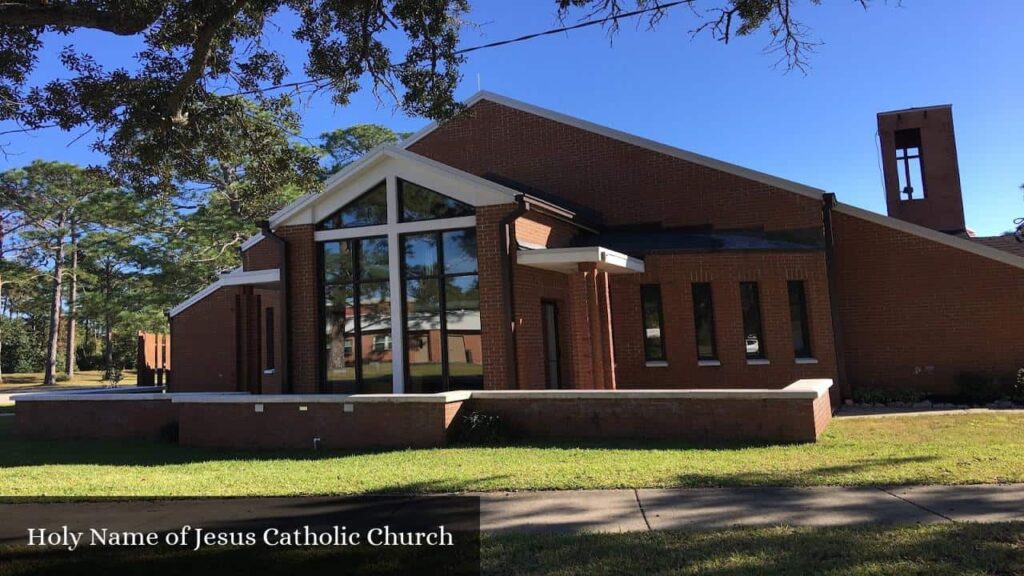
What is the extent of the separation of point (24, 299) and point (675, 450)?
53.7 m

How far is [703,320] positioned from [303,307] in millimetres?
8846

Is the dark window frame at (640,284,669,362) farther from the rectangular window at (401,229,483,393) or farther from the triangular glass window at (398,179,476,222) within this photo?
the triangular glass window at (398,179,476,222)

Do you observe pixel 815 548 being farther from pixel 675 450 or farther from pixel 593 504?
pixel 675 450

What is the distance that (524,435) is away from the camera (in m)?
10.4

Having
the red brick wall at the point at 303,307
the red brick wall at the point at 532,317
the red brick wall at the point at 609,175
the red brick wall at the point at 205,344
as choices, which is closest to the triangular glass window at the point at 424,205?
the red brick wall at the point at 532,317

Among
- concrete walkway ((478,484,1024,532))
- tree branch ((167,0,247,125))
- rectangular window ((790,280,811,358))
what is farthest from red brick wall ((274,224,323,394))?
rectangular window ((790,280,811,358))

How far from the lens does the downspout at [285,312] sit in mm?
12734

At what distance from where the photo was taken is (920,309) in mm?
14859

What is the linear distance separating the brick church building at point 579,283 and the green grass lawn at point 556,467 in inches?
115

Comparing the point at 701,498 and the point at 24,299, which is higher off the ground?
the point at 24,299

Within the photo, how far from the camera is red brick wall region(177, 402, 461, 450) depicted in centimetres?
1021

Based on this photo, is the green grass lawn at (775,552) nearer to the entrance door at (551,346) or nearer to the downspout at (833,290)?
the entrance door at (551,346)

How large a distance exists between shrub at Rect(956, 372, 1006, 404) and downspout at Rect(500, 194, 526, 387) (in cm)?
981

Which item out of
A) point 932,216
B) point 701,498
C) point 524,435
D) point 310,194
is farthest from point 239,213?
point 701,498
